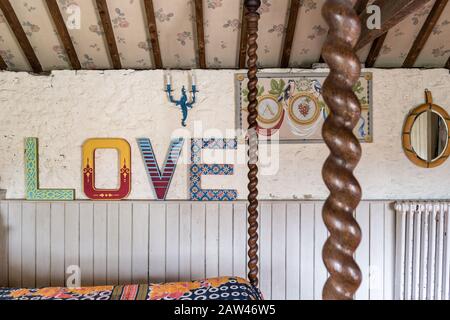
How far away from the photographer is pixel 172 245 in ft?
8.30

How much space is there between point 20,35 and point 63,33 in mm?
349

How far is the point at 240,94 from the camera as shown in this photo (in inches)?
101

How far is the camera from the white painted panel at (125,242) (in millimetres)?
2527

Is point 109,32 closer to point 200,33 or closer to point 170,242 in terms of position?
point 200,33


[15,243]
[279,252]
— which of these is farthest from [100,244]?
[279,252]

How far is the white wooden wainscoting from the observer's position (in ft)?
8.29

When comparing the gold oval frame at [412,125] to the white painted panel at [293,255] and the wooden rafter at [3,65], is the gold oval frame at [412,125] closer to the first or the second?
the white painted panel at [293,255]

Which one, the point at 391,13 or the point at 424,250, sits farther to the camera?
the point at 424,250

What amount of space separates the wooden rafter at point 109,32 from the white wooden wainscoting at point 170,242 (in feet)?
3.94

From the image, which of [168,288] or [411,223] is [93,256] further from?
[411,223]

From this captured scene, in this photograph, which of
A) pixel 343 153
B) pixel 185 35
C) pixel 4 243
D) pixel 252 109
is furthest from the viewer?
pixel 4 243
